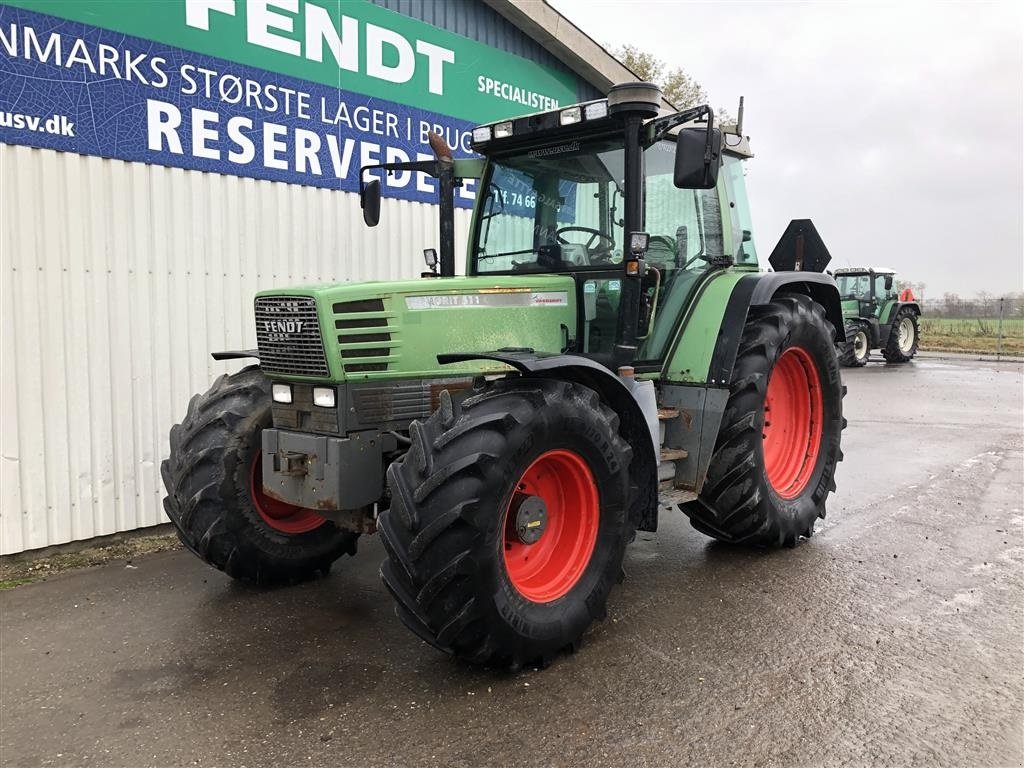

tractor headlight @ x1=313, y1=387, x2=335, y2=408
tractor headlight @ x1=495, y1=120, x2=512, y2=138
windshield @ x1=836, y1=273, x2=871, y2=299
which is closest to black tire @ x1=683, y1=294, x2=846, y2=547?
tractor headlight @ x1=495, y1=120, x2=512, y2=138

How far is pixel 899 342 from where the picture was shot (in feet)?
65.8

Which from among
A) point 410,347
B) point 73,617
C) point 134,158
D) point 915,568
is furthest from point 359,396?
point 915,568

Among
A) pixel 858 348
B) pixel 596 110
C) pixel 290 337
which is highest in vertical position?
pixel 596 110

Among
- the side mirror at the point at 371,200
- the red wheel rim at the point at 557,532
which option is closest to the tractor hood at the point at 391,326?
the red wheel rim at the point at 557,532

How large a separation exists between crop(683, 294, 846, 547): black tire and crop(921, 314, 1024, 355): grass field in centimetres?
2280

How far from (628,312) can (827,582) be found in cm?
193

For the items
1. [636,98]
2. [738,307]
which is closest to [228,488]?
[636,98]

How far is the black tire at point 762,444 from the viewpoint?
15.0ft

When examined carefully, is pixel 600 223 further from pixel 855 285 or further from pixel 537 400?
pixel 855 285

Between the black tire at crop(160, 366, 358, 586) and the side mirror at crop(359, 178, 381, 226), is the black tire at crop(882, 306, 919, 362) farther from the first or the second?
the black tire at crop(160, 366, 358, 586)

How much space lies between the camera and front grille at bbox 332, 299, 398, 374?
3572 mm

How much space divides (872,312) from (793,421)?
15920 mm

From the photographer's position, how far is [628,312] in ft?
13.8

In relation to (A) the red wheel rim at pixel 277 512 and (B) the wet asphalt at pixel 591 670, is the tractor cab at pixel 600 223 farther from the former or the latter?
(A) the red wheel rim at pixel 277 512
